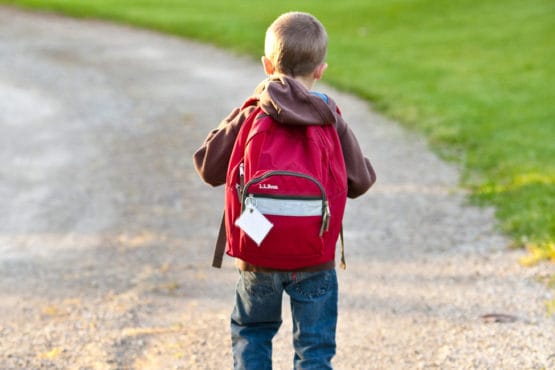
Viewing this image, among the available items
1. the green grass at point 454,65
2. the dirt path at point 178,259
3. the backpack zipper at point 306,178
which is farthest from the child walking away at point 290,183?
the green grass at point 454,65

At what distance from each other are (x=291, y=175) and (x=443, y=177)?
15.0 ft

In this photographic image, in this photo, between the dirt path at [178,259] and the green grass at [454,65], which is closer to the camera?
the dirt path at [178,259]

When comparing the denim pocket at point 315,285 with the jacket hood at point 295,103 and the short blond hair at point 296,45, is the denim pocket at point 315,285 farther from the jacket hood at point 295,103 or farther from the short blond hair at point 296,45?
the short blond hair at point 296,45

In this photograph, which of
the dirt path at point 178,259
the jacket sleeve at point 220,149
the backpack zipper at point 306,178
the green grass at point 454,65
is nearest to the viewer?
the backpack zipper at point 306,178

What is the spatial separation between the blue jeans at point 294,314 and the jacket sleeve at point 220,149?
1.23ft

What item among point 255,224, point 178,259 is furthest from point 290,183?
point 178,259

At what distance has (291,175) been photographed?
8.93 feet

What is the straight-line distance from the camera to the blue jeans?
2.91 meters

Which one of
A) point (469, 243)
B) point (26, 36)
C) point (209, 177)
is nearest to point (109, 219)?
point (469, 243)

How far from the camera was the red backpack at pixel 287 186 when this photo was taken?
274 centimetres

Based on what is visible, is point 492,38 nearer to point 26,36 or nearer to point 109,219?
point 26,36

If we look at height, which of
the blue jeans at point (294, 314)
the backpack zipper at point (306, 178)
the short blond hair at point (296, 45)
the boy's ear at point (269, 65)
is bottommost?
the blue jeans at point (294, 314)

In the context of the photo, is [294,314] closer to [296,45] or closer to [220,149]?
[220,149]

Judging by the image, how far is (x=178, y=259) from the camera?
519 cm
